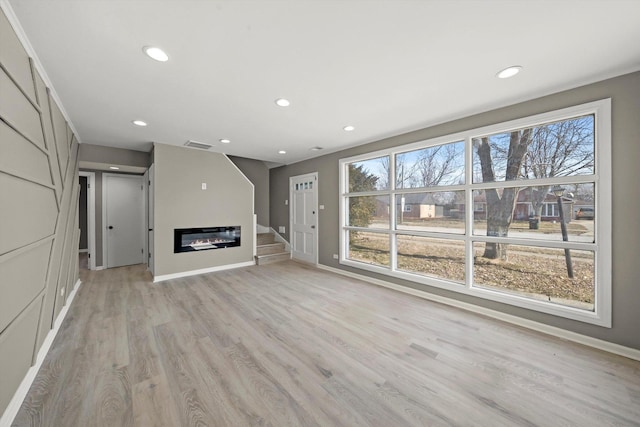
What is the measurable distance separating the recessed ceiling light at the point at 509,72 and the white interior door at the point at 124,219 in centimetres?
658

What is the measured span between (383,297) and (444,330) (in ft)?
3.36

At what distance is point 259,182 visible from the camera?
6629 mm

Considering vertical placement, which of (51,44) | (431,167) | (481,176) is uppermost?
(51,44)

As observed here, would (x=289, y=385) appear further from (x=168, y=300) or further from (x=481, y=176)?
(x=481, y=176)

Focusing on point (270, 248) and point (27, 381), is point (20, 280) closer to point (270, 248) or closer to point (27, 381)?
point (27, 381)

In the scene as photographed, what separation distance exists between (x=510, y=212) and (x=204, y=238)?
4999mm

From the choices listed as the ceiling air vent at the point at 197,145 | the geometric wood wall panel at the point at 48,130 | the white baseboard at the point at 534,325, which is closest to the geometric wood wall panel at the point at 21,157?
the geometric wood wall panel at the point at 48,130

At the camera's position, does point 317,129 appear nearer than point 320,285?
Yes

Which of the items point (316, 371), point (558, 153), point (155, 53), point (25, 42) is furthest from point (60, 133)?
point (558, 153)

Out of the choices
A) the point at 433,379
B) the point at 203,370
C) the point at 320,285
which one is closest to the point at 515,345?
the point at 433,379

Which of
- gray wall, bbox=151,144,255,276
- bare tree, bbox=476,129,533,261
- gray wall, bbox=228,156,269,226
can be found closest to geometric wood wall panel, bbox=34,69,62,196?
gray wall, bbox=151,144,255,276

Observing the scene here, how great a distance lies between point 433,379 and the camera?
1818 mm

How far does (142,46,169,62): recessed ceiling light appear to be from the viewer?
Answer: 1.74 m

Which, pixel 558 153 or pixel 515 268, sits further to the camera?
pixel 515 268
